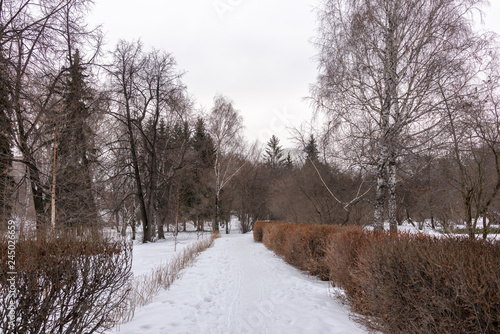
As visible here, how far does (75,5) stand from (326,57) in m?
7.47

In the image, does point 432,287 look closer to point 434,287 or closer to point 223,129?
point 434,287

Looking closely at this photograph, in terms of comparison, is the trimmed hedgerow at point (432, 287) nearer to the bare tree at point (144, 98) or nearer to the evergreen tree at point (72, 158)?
the evergreen tree at point (72, 158)

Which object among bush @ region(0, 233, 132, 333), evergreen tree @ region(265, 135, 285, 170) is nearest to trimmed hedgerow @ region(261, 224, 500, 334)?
bush @ region(0, 233, 132, 333)

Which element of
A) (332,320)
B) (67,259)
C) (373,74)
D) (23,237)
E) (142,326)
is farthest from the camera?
(373,74)

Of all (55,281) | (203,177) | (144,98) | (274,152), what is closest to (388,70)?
(55,281)

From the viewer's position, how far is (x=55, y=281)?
2324mm

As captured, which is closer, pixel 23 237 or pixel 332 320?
pixel 23 237

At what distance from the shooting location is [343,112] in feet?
26.1

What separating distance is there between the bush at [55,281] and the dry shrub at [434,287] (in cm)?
323

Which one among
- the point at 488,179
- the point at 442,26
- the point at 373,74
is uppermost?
the point at 442,26

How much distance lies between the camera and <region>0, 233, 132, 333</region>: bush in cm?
213

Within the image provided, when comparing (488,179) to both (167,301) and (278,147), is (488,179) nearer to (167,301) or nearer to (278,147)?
(167,301)

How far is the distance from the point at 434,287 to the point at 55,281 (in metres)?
3.42

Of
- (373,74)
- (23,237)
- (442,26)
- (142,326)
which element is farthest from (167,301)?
(442,26)
